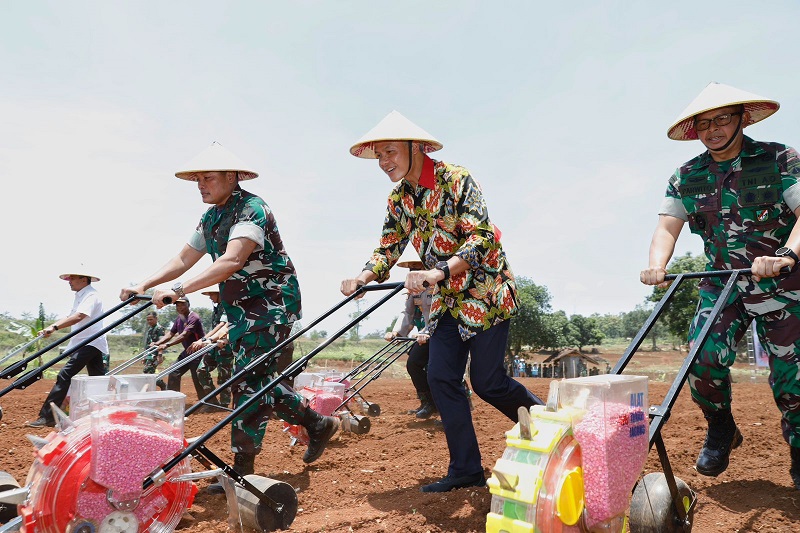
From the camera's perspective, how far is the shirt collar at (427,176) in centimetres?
382

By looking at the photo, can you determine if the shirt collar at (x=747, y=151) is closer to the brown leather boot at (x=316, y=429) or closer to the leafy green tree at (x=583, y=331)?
the brown leather boot at (x=316, y=429)

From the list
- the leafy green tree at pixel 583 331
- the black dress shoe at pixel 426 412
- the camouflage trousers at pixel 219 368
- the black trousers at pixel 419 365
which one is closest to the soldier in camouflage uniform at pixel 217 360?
the camouflage trousers at pixel 219 368

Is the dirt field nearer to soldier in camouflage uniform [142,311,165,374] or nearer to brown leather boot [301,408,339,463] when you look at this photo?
brown leather boot [301,408,339,463]

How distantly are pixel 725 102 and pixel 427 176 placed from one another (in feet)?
5.34

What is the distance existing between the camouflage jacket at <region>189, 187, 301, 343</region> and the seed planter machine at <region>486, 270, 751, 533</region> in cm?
234

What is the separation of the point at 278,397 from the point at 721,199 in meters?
2.96

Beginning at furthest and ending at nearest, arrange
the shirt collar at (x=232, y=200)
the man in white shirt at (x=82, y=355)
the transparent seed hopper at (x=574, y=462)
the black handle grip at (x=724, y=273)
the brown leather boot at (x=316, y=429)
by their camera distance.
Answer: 1. the man in white shirt at (x=82, y=355)
2. the brown leather boot at (x=316, y=429)
3. the shirt collar at (x=232, y=200)
4. the black handle grip at (x=724, y=273)
5. the transparent seed hopper at (x=574, y=462)

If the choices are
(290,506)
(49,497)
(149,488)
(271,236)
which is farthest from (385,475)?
(49,497)

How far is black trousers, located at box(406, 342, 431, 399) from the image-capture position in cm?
773

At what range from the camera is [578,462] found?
7.33 feet

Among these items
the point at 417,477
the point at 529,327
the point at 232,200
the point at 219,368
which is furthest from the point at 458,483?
the point at 529,327

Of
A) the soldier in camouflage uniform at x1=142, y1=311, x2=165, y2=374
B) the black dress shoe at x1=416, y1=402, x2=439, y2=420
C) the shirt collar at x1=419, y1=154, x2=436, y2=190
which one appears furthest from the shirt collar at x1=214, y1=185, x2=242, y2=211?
Answer: the soldier in camouflage uniform at x1=142, y1=311, x2=165, y2=374

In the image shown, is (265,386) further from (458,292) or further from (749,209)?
(749,209)

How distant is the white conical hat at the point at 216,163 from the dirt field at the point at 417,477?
202 cm
